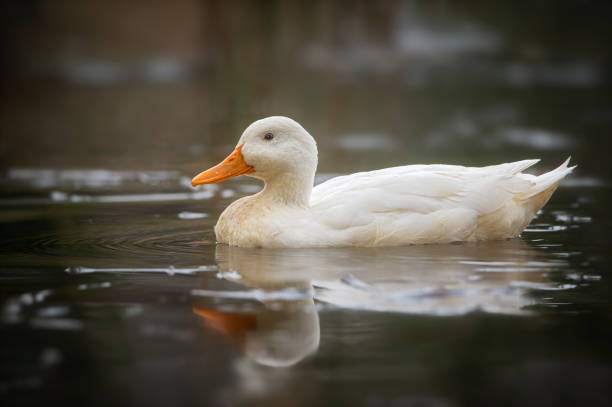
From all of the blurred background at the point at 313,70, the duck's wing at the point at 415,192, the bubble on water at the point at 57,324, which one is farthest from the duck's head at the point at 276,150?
the blurred background at the point at 313,70

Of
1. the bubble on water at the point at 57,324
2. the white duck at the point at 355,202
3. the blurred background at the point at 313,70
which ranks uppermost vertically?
the blurred background at the point at 313,70

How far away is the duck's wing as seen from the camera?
6.20 metres

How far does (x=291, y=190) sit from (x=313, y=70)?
24.2 meters

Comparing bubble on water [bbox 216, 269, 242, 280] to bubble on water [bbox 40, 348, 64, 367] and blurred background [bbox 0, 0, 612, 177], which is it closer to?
bubble on water [bbox 40, 348, 64, 367]

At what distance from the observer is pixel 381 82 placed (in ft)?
91.8

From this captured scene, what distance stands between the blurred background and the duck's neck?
835cm

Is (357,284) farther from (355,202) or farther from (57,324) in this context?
(57,324)

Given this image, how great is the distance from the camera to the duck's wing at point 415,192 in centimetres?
620

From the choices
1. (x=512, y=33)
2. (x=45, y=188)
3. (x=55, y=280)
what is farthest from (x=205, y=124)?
(x=512, y=33)

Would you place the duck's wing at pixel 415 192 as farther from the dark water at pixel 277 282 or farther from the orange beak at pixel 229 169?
the orange beak at pixel 229 169

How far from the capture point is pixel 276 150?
639 centimetres

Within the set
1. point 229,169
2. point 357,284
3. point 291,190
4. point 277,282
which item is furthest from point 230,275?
point 229,169

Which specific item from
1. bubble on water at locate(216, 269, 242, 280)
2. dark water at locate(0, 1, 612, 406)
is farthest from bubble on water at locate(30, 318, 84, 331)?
bubble on water at locate(216, 269, 242, 280)

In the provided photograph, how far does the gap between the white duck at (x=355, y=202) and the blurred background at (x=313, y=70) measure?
8192mm
